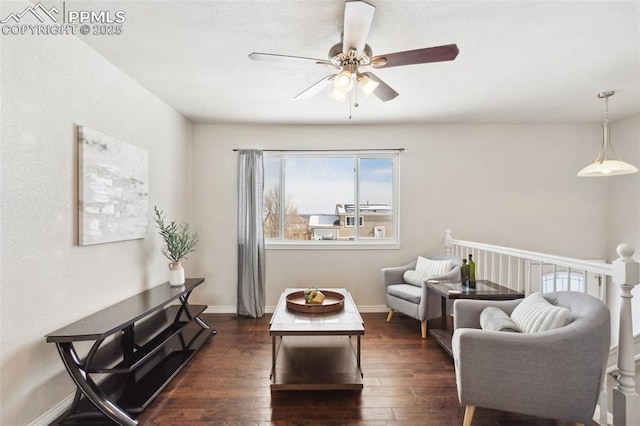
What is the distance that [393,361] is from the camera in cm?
286

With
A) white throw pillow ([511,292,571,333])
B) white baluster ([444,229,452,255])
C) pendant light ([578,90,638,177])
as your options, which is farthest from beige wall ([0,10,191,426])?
pendant light ([578,90,638,177])

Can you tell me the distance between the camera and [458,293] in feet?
9.08

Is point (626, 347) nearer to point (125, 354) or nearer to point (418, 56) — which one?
point (418, 56)

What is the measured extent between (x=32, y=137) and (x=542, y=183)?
17.4 ft

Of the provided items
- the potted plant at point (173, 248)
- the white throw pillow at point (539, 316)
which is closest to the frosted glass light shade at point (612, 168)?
the white throw pillow at point (539, 316)

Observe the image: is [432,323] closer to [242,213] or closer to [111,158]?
[242,213]

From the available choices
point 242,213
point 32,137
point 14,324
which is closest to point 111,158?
point 32,137

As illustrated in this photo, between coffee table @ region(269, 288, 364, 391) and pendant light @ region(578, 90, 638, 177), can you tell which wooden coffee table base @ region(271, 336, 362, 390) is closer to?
coffee table @ region(269, 288, 364, 391)

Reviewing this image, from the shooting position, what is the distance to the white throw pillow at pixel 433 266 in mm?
3660

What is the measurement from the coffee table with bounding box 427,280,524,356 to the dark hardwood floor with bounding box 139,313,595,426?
119 millimetres

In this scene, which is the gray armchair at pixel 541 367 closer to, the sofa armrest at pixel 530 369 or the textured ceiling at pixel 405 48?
the sofa armrest at pixel 530 369

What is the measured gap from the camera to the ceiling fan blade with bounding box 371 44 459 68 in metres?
1.81

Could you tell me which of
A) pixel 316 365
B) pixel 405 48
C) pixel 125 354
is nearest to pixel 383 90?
pixel 405 48

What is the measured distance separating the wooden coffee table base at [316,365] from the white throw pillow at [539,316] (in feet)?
3.71
